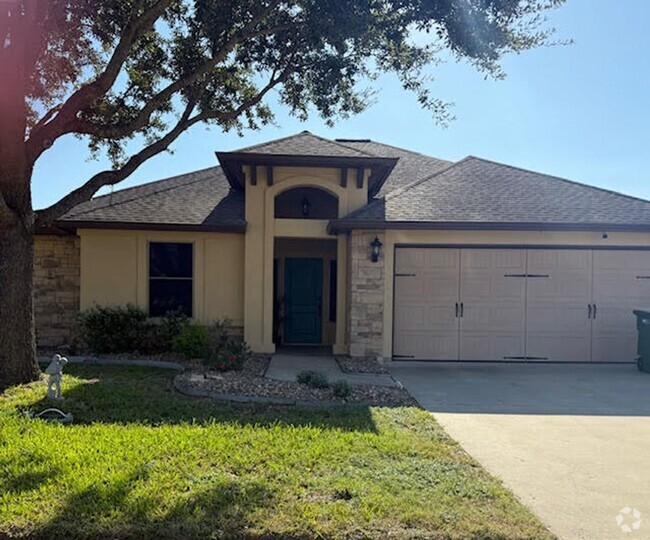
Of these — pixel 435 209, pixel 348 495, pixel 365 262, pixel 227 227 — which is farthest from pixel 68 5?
pixel 348 495

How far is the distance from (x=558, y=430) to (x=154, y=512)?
4.90 metres

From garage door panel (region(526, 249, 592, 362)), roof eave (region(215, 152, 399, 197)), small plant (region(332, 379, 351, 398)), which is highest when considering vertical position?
roof eave (region(215, 152, 399, 197))

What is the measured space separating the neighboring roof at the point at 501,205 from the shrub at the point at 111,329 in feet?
16.1

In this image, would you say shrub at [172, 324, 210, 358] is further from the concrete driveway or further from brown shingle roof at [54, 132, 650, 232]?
the concrete driveway

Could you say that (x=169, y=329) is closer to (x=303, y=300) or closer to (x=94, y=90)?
(x=303, y=300)

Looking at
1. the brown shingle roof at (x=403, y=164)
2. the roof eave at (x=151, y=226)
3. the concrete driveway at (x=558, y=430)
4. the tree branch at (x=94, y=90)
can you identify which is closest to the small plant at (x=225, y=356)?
the roof eave at (x=151, y=226)

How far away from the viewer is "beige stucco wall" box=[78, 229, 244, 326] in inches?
456

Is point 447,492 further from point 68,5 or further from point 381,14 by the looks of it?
point 68,5

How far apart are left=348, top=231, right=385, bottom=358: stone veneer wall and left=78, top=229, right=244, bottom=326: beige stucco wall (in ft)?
9.72

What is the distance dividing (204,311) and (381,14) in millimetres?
7442

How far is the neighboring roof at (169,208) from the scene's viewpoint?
1127 cm

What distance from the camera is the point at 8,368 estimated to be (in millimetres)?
7398

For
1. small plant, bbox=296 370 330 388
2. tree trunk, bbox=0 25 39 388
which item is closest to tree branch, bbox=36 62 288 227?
tree trunk, bbox=0 25 39 388

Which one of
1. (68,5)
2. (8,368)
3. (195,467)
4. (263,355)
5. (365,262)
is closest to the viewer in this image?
(195,467)
